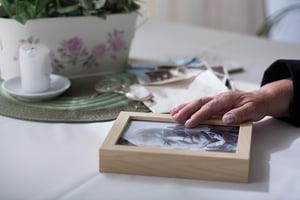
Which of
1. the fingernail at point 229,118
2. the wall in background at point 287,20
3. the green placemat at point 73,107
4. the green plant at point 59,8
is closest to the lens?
the fingernail at point 229,118

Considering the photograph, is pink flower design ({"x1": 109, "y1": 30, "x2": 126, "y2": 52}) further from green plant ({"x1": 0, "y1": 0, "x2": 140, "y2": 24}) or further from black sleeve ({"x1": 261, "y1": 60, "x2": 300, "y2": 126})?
black sleeve ({"x1": 261, "y1": 60, "x2": 300, "y2": 126})

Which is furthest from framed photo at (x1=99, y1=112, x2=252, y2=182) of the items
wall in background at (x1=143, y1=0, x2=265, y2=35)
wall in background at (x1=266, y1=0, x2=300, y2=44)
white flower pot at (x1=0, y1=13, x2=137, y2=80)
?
wall in background at (x1=143, y1=0, x2=265, y2=35)

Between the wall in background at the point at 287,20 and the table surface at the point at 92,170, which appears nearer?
the table surface at the point at 92,170

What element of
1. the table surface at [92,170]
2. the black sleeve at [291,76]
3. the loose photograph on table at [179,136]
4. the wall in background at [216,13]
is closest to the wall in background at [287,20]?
the wall in background at [216,13]

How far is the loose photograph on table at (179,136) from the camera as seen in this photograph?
823mm

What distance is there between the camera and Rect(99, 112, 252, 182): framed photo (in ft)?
2.56

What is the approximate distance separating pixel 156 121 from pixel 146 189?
0.19 m

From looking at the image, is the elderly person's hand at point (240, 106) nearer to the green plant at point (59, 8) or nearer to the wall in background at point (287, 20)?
the green plant at point (59, 8)

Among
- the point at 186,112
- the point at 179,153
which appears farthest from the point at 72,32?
the point at 179,153

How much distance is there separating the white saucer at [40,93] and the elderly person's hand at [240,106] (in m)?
0.30

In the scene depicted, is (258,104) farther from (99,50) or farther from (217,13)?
(217,13)

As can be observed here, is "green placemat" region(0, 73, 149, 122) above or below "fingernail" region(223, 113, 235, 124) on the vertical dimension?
below

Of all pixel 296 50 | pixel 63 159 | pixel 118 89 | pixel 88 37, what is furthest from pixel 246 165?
pixel 296 50

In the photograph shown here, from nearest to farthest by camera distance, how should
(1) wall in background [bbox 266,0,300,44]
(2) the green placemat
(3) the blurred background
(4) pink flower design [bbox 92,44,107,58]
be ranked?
1. (2) the green placemat
2. (4) pink flower design [bbox 92,44,107,58]
3. (1) wall in background [bbox 266,0,300,44]
4. (3) the blurred background
